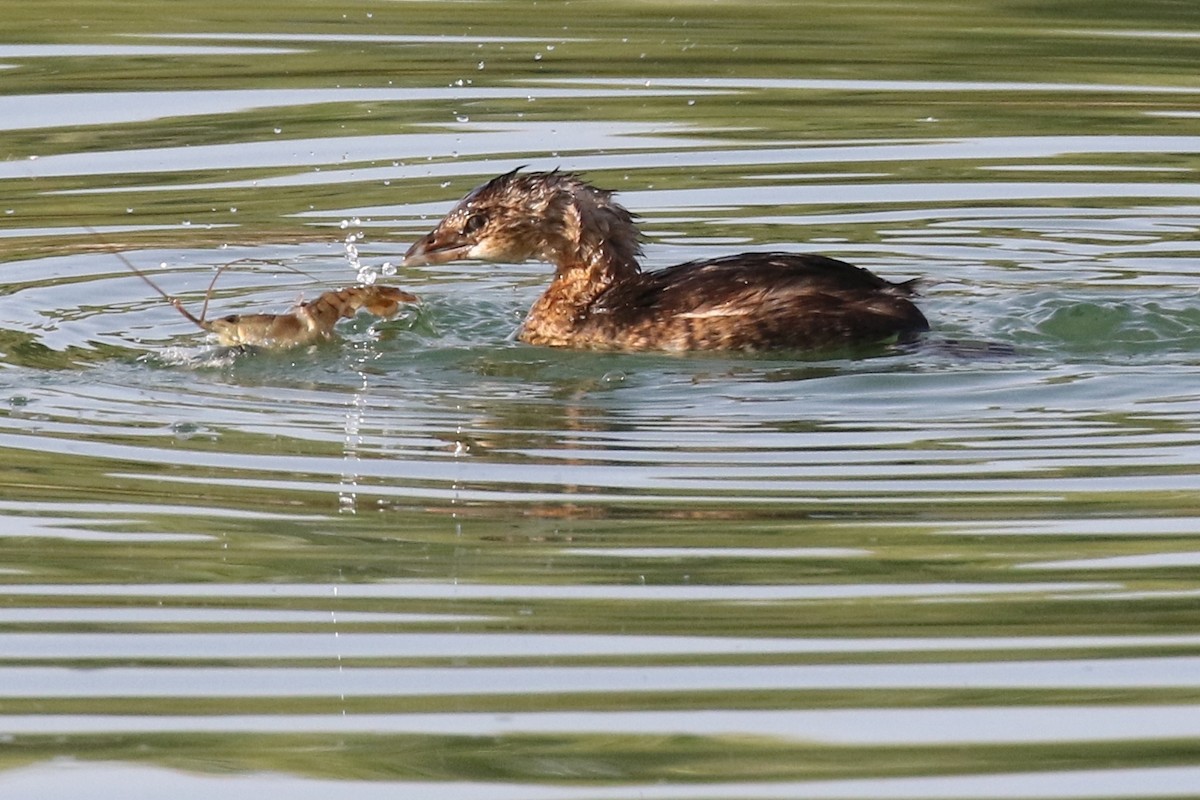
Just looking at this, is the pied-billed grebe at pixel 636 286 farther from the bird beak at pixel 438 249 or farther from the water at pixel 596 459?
the water at pixel 596 459

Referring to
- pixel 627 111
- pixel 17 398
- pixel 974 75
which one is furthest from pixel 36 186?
pixel 974 75

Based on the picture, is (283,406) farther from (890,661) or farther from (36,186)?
(36,186)

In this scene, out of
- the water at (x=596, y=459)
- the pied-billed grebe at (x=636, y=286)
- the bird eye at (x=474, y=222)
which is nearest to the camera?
the water at (x=596, y=459)

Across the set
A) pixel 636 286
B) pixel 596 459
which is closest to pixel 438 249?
pixel 636 286

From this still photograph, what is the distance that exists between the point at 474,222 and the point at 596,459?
2972 millimetres

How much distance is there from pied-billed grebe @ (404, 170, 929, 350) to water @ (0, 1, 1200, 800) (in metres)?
0.15

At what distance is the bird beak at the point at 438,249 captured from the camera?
1019 centimetres

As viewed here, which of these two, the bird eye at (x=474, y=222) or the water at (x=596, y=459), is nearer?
the water at (x=596, y=459)

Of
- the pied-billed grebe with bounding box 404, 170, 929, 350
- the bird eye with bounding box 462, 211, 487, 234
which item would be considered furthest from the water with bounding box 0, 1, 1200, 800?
the bird eye with bounding box 462, 211, 487, 234

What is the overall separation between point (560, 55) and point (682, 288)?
6.32 metres

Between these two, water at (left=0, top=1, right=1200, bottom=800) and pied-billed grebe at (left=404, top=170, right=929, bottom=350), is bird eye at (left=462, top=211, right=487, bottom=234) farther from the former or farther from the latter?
water at (left=0, top=1, right=1200, bottom=800)

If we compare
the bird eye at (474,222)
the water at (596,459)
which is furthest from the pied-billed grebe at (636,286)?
the water at (596,459)

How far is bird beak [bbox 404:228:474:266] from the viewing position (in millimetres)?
10188

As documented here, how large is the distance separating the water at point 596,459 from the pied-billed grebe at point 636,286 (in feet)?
0.49
